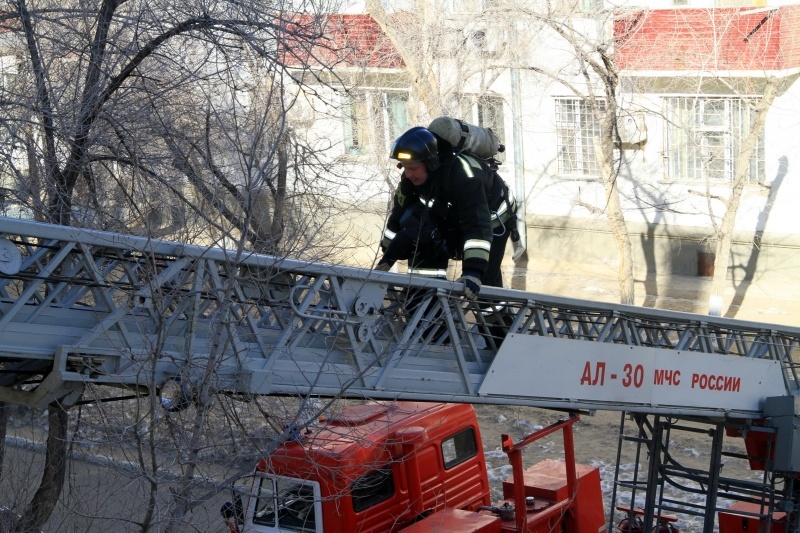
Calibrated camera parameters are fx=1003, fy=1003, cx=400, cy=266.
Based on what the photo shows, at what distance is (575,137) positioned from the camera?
2008 cm

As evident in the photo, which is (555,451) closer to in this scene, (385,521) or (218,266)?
(385,521)

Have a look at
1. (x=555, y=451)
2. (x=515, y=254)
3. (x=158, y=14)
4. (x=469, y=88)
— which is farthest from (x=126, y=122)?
(x=515, y=254)

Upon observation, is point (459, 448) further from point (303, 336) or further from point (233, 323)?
point (233, 323)

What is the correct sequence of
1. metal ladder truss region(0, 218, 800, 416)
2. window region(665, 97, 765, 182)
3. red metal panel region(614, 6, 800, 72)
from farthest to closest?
1. window region(665, 97, 765, 182)
2. red metal panel region(614, 6, 800, 72)
3. metal ladder truss region(0, 218, 800, 416)

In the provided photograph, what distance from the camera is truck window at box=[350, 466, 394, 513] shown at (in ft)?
23.9

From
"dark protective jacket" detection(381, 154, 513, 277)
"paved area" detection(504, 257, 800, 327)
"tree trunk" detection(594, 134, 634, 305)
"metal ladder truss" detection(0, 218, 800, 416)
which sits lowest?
"paved area" detection(504, 257, 800, 327)

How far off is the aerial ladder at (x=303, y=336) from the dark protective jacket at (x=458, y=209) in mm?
348

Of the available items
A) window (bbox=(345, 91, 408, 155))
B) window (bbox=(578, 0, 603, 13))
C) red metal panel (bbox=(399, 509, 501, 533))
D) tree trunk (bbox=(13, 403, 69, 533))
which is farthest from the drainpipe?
tree trunk (bbox=(13, 403, 69, 533))

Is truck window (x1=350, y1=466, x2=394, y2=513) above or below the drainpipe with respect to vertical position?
below

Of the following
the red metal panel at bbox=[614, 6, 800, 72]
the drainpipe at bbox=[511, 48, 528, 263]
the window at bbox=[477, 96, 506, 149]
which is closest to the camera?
the red metal panel at bbox=[614, 6, 800, 72]

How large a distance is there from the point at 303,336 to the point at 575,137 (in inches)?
612

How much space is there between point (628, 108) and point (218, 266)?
14.7 metres

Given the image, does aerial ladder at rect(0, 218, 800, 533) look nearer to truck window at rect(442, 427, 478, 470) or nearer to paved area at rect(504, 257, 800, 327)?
truck window at rect(442, 427, 478, 470)

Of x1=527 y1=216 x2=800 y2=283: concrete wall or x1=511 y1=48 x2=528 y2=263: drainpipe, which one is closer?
x1=527 y1=216 x2=800 y2=283: concrete wall
